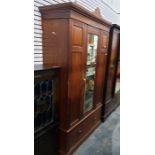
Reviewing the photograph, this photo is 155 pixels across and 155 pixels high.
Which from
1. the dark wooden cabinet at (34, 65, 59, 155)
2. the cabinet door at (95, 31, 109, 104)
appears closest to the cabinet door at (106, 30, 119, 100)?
the cabinet door at (95, 31, 109, 104)

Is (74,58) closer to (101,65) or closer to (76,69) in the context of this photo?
(76,69)

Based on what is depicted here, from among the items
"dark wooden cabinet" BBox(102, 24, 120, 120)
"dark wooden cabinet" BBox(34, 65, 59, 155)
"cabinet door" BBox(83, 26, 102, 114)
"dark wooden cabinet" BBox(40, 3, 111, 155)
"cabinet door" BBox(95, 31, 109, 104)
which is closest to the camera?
"dark wooden cabinet" BBox(34, 65, 59, 155)

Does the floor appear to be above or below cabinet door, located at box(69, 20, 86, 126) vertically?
below

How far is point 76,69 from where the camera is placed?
214 centimetres

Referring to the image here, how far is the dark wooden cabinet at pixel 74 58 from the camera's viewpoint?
190cm

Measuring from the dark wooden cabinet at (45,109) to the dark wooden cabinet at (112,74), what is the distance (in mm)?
1566

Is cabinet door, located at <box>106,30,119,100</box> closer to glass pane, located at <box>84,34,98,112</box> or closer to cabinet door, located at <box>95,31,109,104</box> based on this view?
cabinet door, located at <box>95,31,109,104</box>

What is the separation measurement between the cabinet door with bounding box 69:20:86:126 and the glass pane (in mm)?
224

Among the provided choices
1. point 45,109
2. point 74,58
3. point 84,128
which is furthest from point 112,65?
point 45,109

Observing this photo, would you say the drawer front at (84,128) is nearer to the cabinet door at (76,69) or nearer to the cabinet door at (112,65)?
the cabinet door at (76,69)

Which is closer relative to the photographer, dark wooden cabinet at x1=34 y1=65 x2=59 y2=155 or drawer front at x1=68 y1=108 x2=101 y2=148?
dark wooden cabinet at x1=34 y1=65 x2=59 y2=155

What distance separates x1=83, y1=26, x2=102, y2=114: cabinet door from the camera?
2436mm
